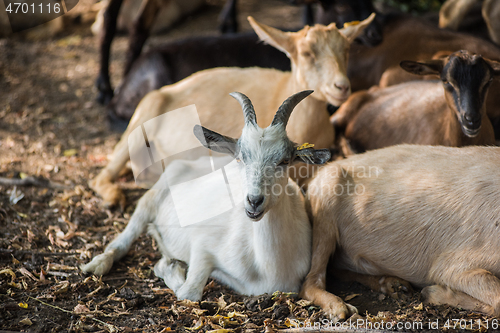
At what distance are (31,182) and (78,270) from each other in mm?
1600

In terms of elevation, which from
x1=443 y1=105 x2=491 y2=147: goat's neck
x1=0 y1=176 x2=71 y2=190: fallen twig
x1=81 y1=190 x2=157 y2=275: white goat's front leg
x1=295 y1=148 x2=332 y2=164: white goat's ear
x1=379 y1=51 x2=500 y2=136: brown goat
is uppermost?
x1=295 y1=148 x2=332 y2=164: white goat's ear

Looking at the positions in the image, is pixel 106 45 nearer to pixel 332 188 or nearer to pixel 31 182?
pixel 31 182

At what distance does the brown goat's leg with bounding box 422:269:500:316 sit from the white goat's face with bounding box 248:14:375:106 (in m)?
1.74

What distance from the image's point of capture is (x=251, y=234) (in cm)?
342

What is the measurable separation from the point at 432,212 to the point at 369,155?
0.74 meters

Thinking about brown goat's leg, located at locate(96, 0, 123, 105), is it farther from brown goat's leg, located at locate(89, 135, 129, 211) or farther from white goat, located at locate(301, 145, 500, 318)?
white goat, located at locate(301, 145, 500, 318)

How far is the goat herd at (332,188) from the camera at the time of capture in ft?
10.1

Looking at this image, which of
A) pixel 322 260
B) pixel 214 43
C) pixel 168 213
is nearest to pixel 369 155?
pixel 322 260

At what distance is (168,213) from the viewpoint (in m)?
4.05

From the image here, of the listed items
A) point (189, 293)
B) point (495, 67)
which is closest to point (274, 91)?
point (495, 67)

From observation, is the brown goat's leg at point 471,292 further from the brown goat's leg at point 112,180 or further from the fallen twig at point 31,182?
the fallen twig at point 31,182

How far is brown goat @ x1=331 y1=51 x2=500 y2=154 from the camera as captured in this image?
3.68 m

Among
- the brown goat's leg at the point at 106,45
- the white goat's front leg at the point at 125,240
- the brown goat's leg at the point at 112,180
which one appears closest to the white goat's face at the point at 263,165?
the white goat's front leg at the point at 125,240

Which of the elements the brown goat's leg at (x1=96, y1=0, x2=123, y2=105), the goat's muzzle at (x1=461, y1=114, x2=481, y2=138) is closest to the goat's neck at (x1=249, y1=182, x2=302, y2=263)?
the goat's muzzle at (x1=461, y1=114, x2=481, y2=138)
